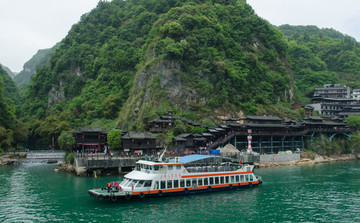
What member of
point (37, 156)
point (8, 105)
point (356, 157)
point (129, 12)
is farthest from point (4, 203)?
point (129, 12)

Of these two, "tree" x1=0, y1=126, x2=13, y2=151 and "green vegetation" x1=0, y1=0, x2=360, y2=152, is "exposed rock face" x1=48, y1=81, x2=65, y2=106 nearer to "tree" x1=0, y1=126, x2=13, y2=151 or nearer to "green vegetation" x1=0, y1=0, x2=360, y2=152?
"green vegetation" x1=0, y1=0, x2=360, y2=152

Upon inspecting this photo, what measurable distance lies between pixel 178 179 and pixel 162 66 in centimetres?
5280

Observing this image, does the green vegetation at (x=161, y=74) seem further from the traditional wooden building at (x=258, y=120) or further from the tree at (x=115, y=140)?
the traditional wooden building at (x=258, y=120)

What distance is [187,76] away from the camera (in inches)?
3413

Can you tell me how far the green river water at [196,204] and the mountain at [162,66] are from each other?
3631 centimetres

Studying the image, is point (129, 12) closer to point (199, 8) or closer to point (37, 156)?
point (199, 8)

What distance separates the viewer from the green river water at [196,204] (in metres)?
28.4

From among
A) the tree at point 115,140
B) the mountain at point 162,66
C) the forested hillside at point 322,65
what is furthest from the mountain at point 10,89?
the forested hillside at point 322,65

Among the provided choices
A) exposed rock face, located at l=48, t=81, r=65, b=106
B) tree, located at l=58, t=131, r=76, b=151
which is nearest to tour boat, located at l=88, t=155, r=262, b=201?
tree, located at l=58, t=131, r=76, b=151

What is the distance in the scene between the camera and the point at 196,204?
3347 cm

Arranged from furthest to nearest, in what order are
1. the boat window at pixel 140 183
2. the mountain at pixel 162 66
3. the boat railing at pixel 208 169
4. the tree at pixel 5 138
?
the mountain at pixel 162 66 < the tree at pixel 5 138 < the boat railing at pixel 208 169 < the boat window at pixel 140 183

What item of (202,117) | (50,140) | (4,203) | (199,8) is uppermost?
(199,8)

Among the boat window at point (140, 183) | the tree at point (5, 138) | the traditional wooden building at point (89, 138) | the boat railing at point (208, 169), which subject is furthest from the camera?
the tree at point (5, 138)

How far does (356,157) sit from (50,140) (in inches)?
3520
